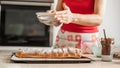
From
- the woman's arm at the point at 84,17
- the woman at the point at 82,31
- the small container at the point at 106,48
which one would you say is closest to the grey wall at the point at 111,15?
the woman at the point at 82,31

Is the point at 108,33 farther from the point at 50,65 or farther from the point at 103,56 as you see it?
the point at 50,65

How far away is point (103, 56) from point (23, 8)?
1.54 m

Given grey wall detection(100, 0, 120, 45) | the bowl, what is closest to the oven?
grey wall detection(100, 0, 120, 45)

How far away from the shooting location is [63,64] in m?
0.96

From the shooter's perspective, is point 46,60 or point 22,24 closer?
point 46,60

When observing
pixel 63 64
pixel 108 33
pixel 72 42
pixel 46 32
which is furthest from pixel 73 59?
pixel 108 33

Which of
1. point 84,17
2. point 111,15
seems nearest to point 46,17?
point 84,17

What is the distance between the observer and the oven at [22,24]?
8.14 ft

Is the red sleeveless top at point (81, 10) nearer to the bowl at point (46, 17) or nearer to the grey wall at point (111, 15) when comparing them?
the bowl at point (46, 17)

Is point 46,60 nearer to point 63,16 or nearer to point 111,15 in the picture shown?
point 63,16

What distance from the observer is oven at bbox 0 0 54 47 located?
2482mm

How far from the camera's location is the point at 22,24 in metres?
2.53

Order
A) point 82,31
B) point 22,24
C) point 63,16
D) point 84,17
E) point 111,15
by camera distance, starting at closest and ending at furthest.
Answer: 1. point 63,16
2. point 84,17
3. point 82,31
4. point 22,24
5. point 111,15

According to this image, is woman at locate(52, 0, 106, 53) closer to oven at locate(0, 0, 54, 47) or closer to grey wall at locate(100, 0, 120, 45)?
oven at locate(0, 0, 54, 47)
